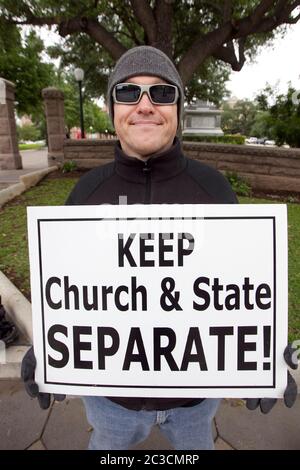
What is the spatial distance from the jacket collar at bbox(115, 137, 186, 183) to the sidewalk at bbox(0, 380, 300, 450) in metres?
1.59

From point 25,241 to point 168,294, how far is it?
13.0 feet

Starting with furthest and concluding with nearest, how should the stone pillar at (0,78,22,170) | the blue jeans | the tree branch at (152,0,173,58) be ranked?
the stone pillar at (0,78,22,170), the tree branch at (152,0,173,58), the blue jeans

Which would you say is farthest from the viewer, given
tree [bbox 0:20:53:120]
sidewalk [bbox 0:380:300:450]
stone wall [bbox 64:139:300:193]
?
tree [bbox 0:20:53:120]

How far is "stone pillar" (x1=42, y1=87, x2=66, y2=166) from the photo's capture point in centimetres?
1122

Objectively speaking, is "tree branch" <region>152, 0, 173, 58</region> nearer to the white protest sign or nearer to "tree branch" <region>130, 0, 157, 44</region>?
"tree branch" <region>130, 0, 157, 44</region>

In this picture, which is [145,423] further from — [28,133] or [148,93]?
[28,133]

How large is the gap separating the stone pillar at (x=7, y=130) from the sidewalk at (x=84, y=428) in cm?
962

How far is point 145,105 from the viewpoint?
123 cm

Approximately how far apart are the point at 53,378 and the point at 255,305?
0.77 meters

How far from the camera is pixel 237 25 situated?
29.0 ft

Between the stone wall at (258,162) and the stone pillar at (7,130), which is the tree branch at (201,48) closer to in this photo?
the stone wall at (258,162)

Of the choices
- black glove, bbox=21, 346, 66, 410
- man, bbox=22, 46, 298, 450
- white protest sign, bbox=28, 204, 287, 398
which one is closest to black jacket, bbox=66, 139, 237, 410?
man, bbox=22, 46, 298, 450

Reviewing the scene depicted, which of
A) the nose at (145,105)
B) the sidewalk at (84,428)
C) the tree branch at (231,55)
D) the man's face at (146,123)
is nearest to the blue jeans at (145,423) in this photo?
the sidewalk at (84,428)
